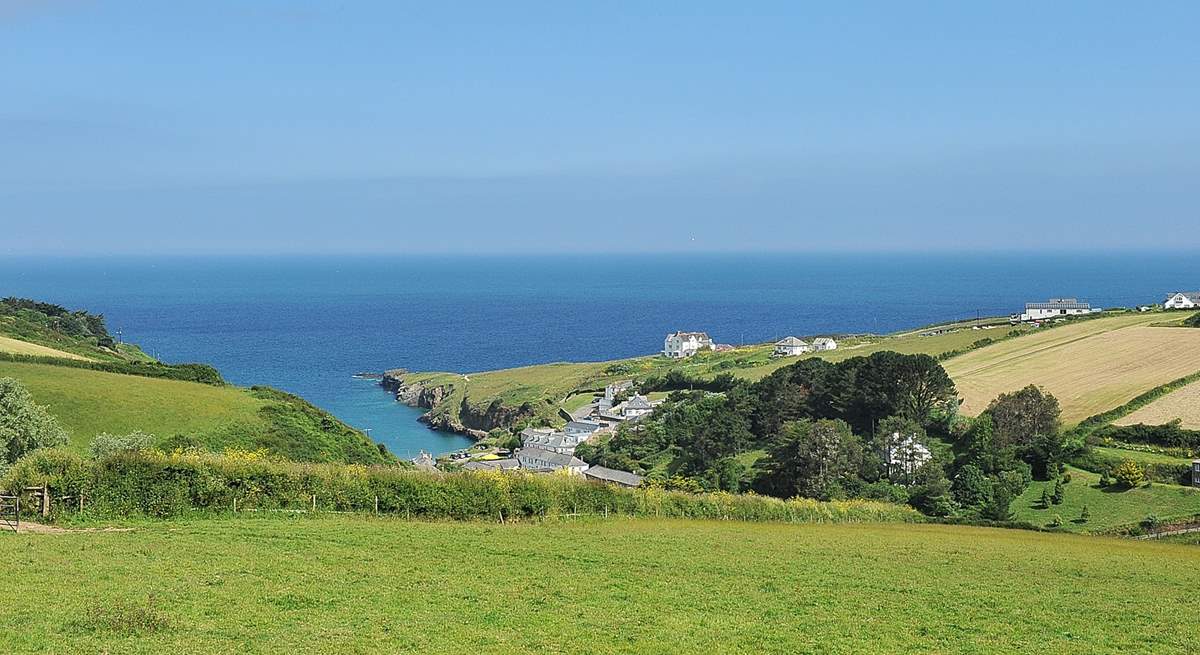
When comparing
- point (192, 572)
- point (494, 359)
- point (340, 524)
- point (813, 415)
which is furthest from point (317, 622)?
point (494, 359)

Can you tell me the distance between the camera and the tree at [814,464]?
1914 inches

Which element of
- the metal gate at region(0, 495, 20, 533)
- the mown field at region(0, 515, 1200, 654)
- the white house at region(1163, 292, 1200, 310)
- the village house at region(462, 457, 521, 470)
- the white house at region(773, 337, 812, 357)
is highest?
the white house at region(1163, 292, 1200, 310)

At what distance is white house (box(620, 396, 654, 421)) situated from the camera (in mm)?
85812

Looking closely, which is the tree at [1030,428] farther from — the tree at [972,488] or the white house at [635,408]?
the white house at [635,408]

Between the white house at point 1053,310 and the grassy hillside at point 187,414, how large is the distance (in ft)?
330

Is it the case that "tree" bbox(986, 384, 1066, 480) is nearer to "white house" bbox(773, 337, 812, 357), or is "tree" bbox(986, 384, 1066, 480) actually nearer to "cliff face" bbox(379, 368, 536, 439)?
"cliff face" bbox(379, 368, 536, 439)

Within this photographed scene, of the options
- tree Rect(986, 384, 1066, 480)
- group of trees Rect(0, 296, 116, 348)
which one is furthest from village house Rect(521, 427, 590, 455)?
group of trees Rect(0, 296, 116, 348)

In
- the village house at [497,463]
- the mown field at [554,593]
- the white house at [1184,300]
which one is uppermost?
the white house at [1184,300]

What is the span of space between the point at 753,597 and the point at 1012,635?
189 inches

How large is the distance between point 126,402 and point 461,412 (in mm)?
55334

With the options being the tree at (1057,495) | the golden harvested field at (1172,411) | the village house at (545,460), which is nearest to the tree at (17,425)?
the village house at (545,460)

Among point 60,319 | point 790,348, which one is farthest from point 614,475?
point 60,319

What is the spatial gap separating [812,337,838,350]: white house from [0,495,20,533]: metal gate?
96.0 meters

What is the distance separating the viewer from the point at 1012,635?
17.7 metres
